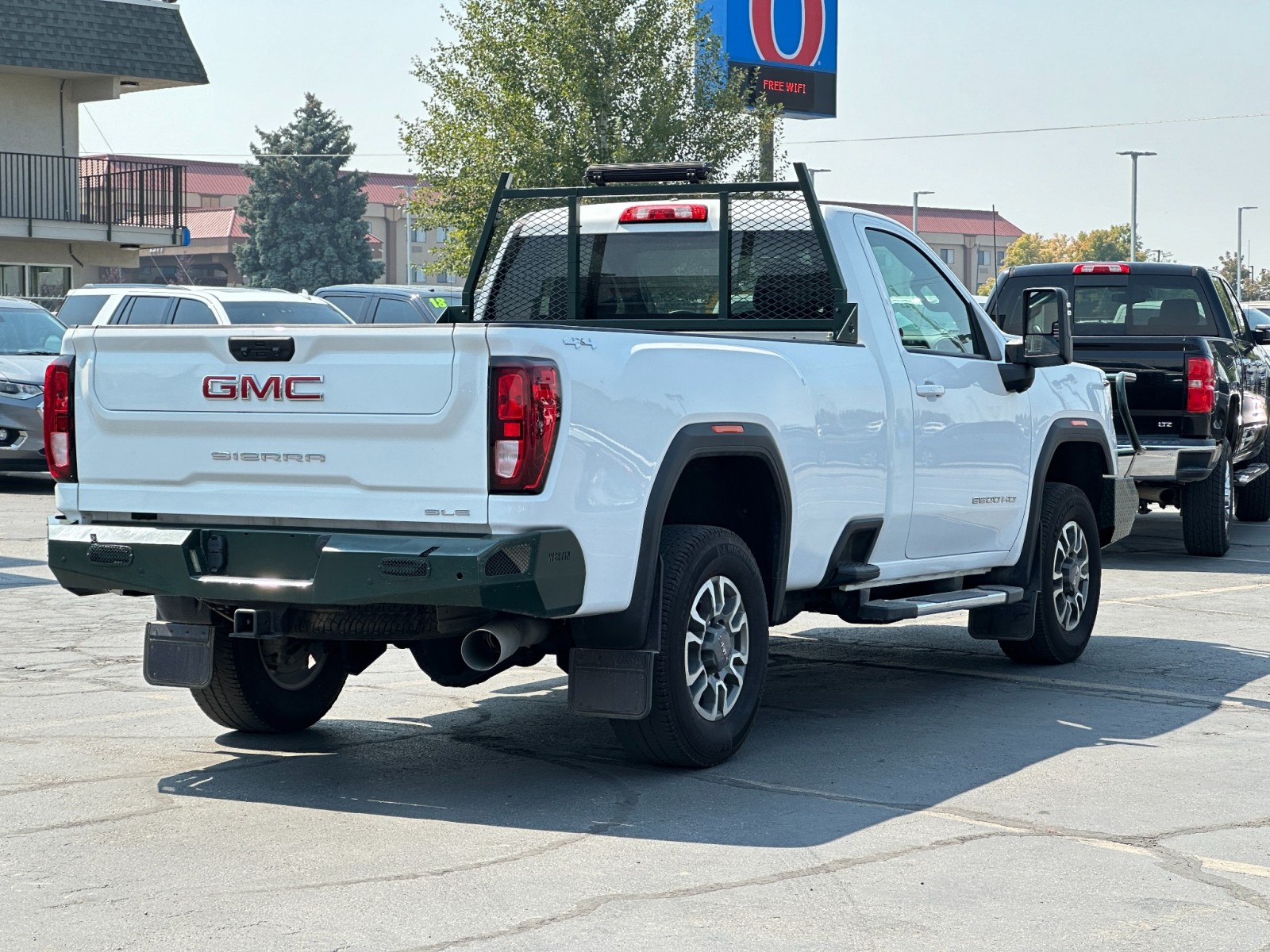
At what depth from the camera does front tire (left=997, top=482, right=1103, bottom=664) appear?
28.9 ft

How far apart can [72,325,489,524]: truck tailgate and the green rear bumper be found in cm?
11

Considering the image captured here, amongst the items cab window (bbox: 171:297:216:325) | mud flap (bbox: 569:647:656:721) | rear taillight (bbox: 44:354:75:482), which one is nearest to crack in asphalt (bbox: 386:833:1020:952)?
mud flap (bbox: 569:647:656:721)

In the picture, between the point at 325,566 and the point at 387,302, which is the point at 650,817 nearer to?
the point at 325,566

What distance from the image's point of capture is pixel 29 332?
766 inches

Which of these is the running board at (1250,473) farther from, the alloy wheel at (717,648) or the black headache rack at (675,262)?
the alloy wheel at (717,648)

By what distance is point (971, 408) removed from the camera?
8125mm

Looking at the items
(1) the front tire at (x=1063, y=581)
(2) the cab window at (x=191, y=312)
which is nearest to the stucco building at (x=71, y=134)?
(2) the cab window at (x=191, y=312)

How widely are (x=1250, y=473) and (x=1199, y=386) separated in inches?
96.1

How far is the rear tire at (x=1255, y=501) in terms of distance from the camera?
670 inches

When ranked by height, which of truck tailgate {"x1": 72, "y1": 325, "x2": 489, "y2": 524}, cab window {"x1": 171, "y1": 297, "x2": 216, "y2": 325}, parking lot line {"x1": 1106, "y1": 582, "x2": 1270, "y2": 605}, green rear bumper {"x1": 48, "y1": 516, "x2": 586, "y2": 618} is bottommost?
parking lot line {"x1": 1106, "y1": 582, "x2": 1270, "y2": 605}

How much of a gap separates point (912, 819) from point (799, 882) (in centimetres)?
86

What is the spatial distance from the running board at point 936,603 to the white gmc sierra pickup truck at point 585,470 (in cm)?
2

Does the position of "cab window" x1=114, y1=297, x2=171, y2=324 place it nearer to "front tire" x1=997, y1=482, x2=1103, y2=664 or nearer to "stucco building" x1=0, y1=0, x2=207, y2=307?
"front tire" x1=997, y1=482, x2=1103, y2=664

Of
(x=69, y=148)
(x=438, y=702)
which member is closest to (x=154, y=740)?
(x=438, y=702)
